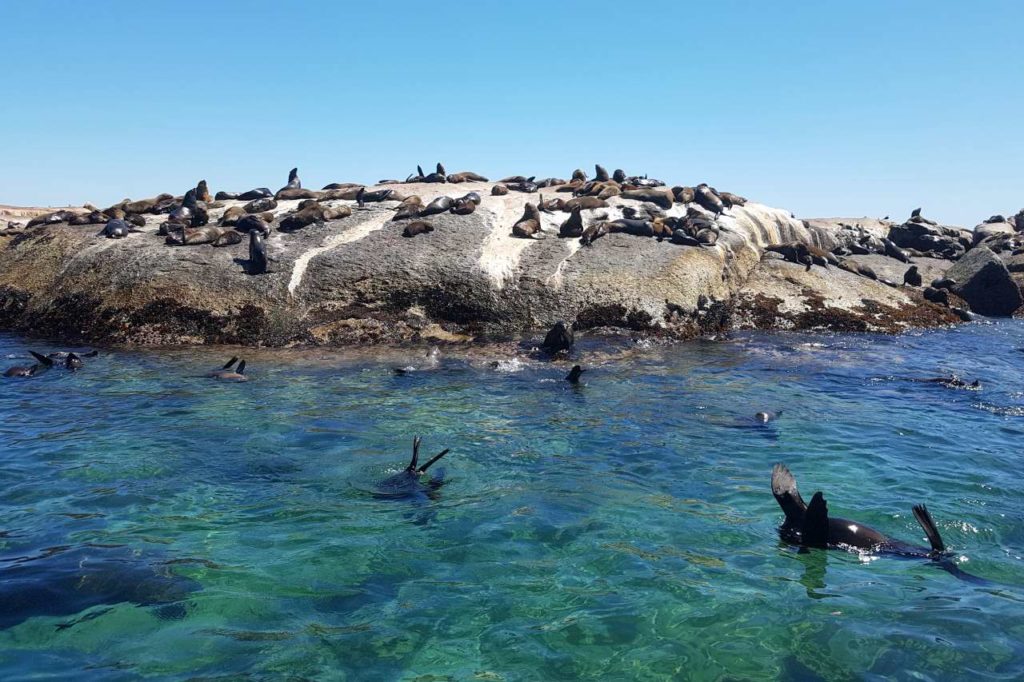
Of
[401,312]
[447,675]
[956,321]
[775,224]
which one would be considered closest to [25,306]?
[401,312]

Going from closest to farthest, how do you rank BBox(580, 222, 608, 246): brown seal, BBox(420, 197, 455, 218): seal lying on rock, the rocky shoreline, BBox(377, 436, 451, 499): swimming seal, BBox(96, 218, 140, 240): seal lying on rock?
BBox(377, 436, 451, 499): swimming seal, the rocky shoreline, BBox(580, 222, 608, 246): brown seal, BBox(96, 218, 140, 240): seal lying on rock, BBox(420, 197, 455, 218): seal lying on rock

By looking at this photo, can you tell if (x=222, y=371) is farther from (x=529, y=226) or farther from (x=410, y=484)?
(x=529, y=226)

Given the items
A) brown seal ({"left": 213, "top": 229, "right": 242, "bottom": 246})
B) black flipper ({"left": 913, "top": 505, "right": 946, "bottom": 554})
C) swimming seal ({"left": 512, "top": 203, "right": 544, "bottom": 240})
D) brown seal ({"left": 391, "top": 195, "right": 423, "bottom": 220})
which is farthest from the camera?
brown seal ({"left": 391, "top": 195, "right": 423, "bottom": 220})

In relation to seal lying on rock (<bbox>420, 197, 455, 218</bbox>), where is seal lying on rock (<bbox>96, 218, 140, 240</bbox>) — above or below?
below

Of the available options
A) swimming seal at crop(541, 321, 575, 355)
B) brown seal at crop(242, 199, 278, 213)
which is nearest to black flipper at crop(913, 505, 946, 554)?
swimming seal at crop(541, 321, 575, 355)

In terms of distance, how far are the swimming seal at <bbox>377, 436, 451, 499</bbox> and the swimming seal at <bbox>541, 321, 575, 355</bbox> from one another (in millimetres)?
8222

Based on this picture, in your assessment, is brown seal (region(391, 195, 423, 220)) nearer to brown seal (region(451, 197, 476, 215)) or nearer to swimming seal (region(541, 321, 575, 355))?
brown seal (region(451, 197, 476, 215))

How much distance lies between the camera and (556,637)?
594 cm

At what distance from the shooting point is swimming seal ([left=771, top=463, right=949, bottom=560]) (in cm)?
737

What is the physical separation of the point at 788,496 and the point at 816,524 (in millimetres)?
378

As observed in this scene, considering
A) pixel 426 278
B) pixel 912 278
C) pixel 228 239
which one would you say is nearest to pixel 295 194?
pixel 228 239

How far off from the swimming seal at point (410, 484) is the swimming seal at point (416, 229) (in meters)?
13.3

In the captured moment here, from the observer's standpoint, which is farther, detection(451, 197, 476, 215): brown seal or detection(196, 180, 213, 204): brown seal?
detection(196, 180, 213, 204): brown seal

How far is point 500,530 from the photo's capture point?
26.2ft
